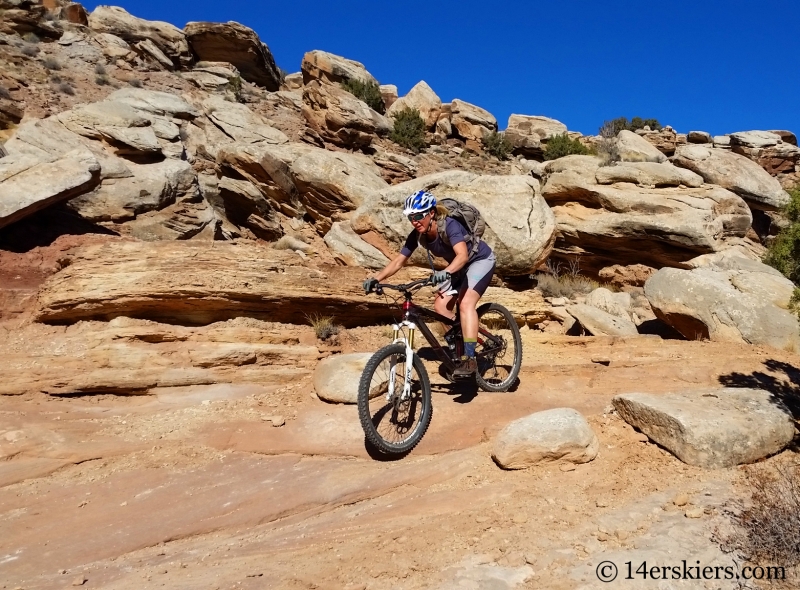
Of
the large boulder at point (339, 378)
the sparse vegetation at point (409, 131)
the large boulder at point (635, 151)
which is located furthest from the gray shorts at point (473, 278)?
the sparse vegetation at point (409, 131)

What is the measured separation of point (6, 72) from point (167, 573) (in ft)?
66.7

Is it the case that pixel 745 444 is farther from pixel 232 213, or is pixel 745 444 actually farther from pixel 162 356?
pixel 232 213

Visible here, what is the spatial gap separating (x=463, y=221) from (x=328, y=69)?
Result: 22957 millimetres

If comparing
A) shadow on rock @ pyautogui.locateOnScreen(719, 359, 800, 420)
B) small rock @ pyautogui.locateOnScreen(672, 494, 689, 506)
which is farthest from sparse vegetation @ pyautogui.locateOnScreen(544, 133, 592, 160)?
small rock @ pyautogui.locateOnScreen(672, 494, 689, 506)

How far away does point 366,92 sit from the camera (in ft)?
86.3

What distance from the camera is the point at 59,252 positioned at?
8406 mm

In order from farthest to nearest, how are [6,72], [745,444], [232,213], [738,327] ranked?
[6,72] → [232,213] → [738,327] → [745,444]

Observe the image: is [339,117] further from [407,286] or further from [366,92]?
[407,286]

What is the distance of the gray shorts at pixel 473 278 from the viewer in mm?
5730

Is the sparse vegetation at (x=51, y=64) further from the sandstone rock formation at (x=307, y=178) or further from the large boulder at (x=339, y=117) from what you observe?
the sandstone rock formation at (x=307, y=178)

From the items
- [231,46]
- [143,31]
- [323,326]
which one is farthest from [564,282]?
[143,31]

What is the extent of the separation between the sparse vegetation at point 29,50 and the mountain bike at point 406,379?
74.8ft

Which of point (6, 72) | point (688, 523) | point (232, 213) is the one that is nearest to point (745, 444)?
point (688, 523)

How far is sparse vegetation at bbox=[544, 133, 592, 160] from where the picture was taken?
26.0 meters
